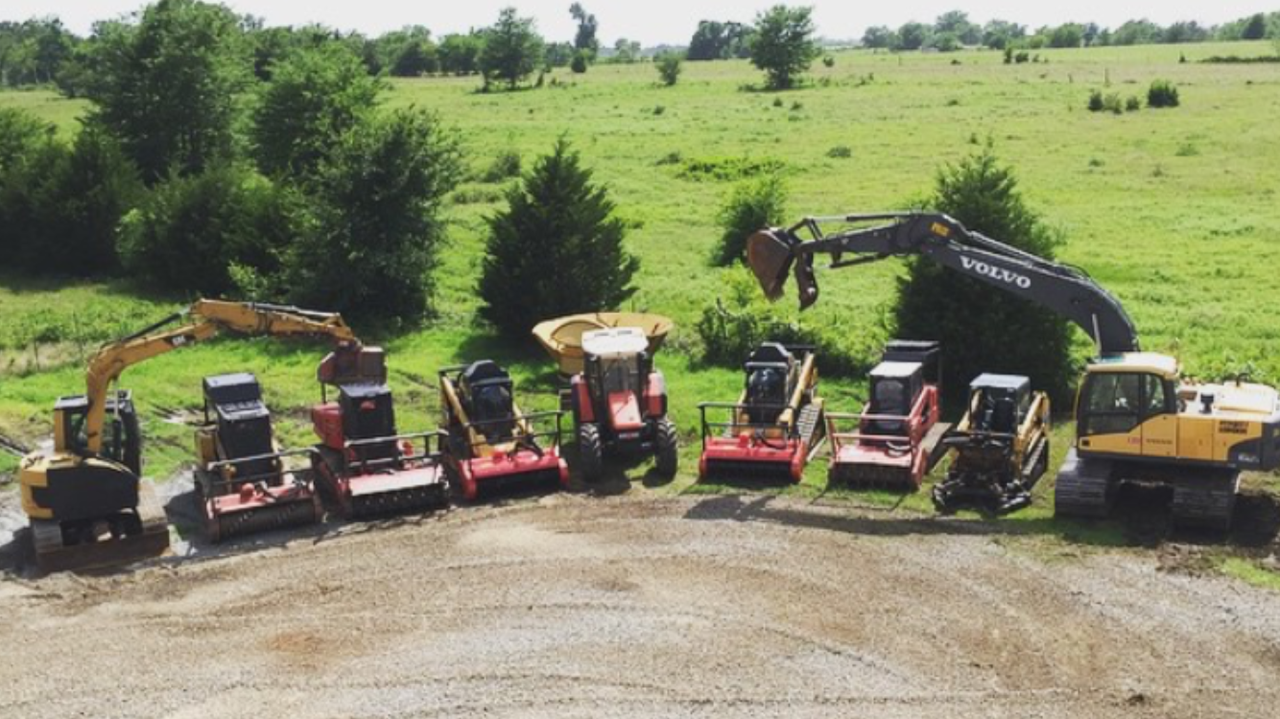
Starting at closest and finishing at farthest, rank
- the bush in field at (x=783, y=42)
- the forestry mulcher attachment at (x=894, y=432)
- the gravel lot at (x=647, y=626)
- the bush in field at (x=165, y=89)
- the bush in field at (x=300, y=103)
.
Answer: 1. the gravel lot at (x=647, y=626)
2. the forestry mulcher attachment at (x=894, y=432)
3. the bush in field at (x=300, y=103)
4. the bush in field at (x=165, y=89)
5. the bush in field at (x=783, y=42)

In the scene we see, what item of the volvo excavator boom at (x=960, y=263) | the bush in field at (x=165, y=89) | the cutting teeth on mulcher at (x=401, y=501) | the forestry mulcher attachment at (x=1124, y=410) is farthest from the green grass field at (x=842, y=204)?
the bush in field at (x=165, y=89)

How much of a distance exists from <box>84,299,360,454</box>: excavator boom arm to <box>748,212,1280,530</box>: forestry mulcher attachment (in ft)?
27.8

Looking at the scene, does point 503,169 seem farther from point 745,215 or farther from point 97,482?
point 97,482

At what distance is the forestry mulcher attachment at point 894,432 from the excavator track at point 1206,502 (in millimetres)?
4188

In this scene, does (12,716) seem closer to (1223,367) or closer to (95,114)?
(1223,367)

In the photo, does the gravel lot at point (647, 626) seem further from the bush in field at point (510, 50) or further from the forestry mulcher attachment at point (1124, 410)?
the bush in field at point (510, 50)

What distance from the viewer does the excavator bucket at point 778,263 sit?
22.0 m

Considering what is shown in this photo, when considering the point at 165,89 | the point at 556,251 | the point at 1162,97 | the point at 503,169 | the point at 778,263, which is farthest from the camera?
the point at 1162,97

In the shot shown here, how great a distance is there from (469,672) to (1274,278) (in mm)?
27855

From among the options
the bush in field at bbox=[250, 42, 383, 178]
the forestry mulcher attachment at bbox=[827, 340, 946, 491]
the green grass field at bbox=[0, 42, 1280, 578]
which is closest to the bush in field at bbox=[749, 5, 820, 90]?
the green grass field at bbox=[0, 42, 1280, 578]

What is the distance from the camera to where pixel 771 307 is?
2986 cm

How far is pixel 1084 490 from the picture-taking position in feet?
64.4

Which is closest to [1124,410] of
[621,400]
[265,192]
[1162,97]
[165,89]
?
[621,400]

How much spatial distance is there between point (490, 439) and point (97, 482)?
6.41 meters
